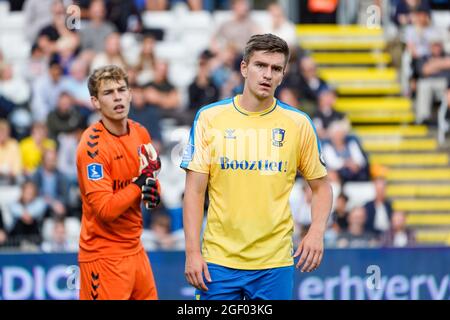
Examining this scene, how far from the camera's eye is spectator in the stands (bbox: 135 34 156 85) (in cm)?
1413

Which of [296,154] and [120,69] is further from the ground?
[120,69]

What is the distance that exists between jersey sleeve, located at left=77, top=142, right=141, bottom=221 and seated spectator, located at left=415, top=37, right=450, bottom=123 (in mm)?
8129

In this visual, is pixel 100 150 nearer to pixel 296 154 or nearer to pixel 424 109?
pixel 296 154

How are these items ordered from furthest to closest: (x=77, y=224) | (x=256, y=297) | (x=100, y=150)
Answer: (x=77, y=224) → (x=100, y=150) → (x=256, y=297)

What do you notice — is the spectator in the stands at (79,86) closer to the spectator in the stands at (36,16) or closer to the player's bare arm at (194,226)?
the spectator in the stands at (36,16)

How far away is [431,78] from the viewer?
15.0m

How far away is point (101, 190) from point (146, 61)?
271 inches

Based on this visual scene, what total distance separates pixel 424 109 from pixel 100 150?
27.3ft

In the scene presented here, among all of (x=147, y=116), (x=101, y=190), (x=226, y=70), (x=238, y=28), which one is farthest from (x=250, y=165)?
(x=238, y=28)

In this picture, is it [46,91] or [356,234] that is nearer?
[356,234]

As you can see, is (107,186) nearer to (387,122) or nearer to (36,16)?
(36,16)

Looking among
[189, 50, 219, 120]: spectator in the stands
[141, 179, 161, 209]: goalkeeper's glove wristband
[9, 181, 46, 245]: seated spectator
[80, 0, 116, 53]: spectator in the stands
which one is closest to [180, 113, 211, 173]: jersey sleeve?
[141, 179, 161, 209]: goalkeeper's glove wristband
